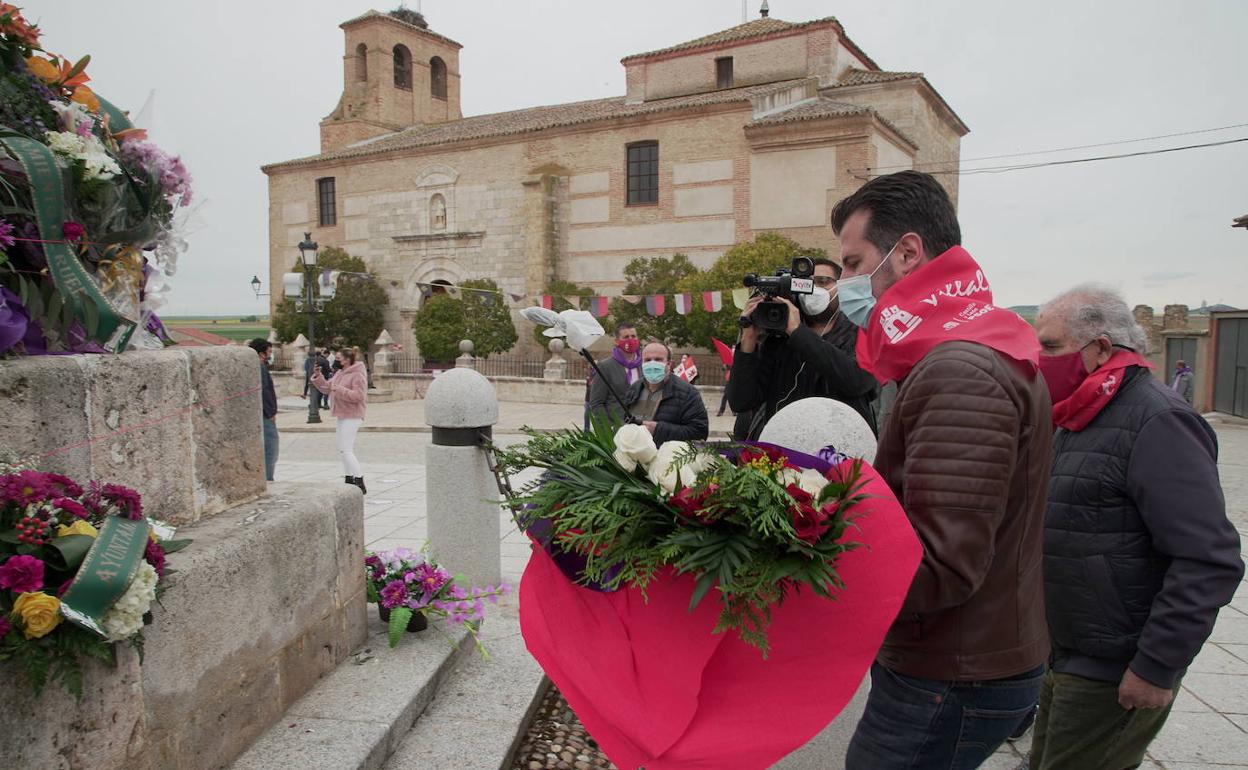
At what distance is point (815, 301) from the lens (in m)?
3.28

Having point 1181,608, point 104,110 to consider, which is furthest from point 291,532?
point 1181,608

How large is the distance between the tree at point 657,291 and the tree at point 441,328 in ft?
19.5

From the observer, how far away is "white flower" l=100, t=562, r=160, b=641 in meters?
1.93

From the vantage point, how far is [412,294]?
104ft

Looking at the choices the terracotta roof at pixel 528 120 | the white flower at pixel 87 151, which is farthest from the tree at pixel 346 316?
the white flower at pixel 87 151

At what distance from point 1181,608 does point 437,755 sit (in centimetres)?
258

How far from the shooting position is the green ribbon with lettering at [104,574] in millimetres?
1835

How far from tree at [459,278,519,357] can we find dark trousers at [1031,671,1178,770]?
24.7 meters

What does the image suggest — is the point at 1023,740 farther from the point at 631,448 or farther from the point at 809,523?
the point at 631,448

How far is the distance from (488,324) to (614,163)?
7.43m

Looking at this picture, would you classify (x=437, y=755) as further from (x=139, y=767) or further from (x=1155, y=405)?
(x=1155, y=405)

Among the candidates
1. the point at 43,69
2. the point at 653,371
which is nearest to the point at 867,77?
the point at 653,371

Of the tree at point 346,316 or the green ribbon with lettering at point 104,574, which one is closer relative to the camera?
the green ribbon with lettering at point 104,574

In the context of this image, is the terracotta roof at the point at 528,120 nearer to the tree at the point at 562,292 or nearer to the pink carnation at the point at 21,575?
→ the tree at the point at 562,292
